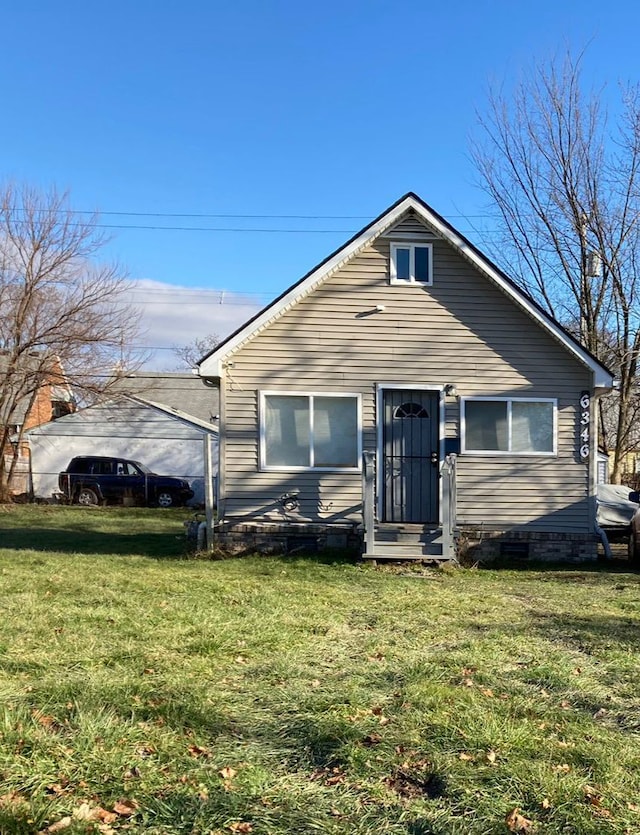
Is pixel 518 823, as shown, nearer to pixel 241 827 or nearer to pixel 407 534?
pixel 241 827

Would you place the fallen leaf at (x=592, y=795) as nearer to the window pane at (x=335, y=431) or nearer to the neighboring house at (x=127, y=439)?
the window pane at (x=335, y=431)

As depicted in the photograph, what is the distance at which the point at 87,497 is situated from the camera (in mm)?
23406

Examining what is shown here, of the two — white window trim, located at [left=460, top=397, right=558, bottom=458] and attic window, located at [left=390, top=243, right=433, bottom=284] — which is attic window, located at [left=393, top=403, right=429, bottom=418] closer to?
white window trim, located at [left=460, top=397, right=558, bottom=458]

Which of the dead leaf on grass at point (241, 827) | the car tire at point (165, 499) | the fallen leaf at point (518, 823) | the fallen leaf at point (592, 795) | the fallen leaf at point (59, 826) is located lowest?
the car tire at point (165, 499)

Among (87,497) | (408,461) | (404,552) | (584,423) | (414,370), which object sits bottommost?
(87,497)

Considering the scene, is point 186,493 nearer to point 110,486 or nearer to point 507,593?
point 110,486

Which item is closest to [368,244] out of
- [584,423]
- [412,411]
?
[412,411]

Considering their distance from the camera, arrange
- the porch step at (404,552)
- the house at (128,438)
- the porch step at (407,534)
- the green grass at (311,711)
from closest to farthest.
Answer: the green grass at (311,711)
the porch step at (404,552)
the porch step at (407,534)
the house at (128,438)

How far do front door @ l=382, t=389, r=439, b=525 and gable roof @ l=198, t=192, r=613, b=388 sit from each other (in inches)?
82.0

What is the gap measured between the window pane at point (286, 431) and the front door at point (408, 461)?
1.31m

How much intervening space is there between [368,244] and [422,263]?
0.97 m

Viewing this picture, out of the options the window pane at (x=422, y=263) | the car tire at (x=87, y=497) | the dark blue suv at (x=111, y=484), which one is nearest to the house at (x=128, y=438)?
the dark blue suv at (x=111, y=484)

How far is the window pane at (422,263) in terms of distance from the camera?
38.2ft

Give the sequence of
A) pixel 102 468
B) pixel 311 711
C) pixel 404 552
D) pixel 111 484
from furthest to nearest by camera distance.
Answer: pixel 102 468 < pixel 111 484 < pixel 404 552 < pixel 311 711
